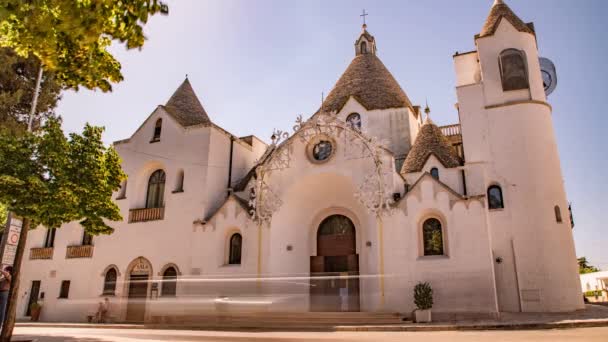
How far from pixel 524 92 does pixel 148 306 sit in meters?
20.5

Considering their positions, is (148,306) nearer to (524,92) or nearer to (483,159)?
(483,159)

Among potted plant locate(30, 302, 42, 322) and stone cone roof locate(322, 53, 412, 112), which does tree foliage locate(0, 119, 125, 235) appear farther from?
stone cone roof locate(322, 53, 412, 112)

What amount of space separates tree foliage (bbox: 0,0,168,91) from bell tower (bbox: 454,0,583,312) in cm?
1400

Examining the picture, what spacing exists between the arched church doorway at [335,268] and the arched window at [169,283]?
659 centimetres

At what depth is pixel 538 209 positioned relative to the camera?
58.6ft

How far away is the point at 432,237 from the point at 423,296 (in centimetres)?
250

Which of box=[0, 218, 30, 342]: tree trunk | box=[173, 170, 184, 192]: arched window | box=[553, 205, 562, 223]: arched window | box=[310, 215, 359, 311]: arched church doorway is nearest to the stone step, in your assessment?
box=[310, 215, 359, 311]: arched church doorway

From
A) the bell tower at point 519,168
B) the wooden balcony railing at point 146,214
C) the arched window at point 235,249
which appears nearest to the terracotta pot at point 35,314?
the wooden balcony railing at point 146,214

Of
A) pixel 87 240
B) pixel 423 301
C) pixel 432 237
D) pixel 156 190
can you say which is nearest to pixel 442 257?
pixel 432 237

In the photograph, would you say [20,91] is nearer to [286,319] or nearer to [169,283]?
[169,283]

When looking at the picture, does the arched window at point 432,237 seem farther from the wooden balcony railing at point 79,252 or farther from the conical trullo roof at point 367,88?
the wooden balcony railing at point 79,252

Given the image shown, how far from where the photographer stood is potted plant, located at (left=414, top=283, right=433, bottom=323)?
46.9 feet

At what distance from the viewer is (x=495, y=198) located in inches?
734

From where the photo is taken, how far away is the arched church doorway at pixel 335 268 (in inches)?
717
